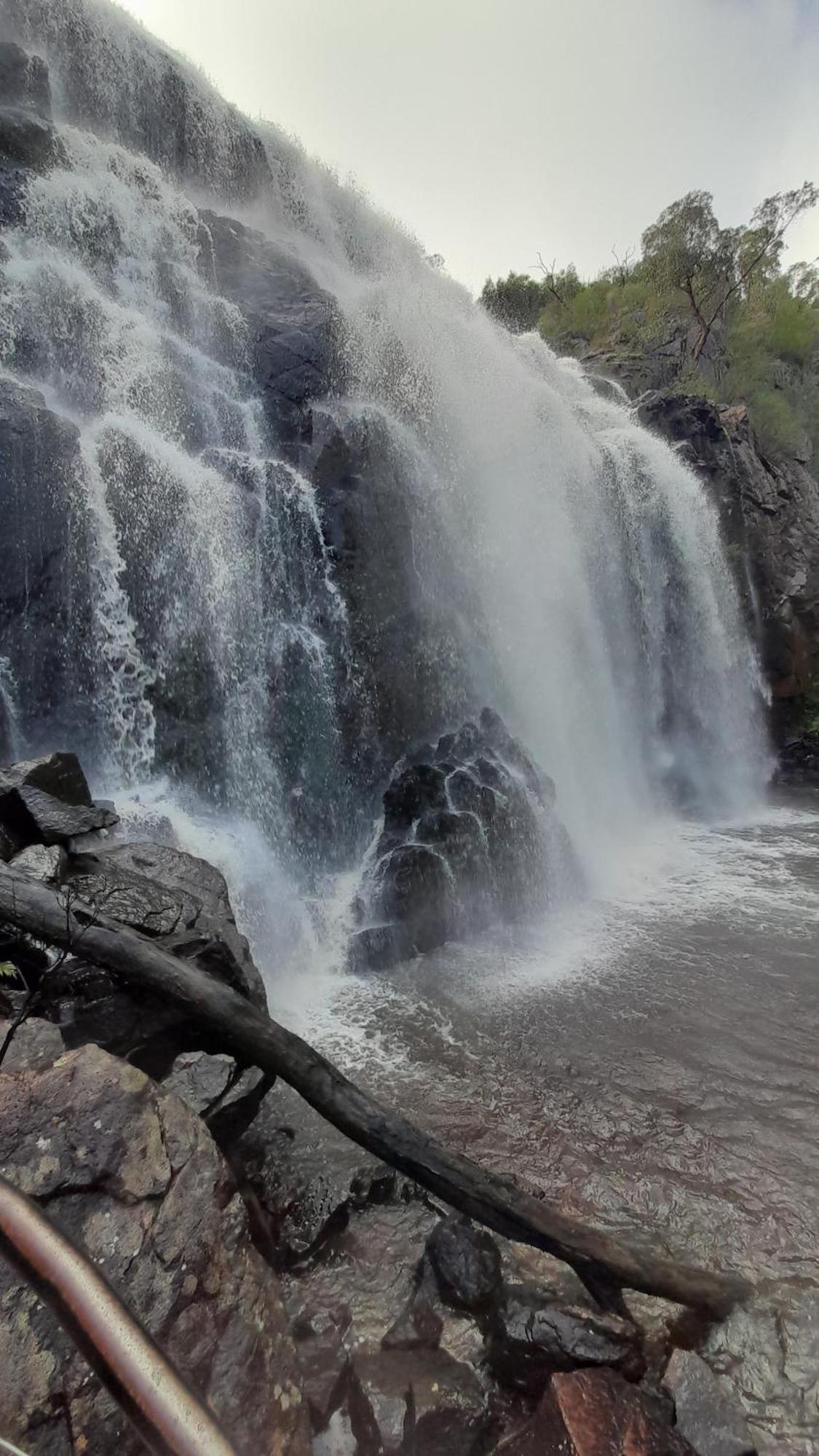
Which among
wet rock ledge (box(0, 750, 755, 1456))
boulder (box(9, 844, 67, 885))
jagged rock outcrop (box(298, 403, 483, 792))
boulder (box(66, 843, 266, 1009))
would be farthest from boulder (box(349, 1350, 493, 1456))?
jagged rock outcrop (box(298, 403, 483, 792))

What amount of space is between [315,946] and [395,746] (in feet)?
13.0

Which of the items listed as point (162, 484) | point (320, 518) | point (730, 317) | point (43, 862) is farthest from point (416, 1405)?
point (730, 317)

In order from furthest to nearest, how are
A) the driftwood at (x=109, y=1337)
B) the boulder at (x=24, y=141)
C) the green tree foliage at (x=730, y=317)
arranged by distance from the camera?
the green tree foliage at (x=730, y=317) < the boulder at (x=24, y=141) < the driftwood at (x=109, y=1337)

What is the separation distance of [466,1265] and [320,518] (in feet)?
34.1

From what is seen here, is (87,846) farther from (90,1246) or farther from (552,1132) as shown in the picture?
(552,1132)

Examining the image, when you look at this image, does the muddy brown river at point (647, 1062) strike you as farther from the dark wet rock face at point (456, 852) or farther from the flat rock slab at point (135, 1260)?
the flat rock slab at point (135, 1260)

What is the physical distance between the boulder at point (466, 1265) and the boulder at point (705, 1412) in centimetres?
88

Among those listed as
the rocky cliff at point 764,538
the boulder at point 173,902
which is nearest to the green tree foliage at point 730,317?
the rocky cliff at point 764,538

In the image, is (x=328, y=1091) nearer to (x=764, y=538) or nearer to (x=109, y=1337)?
(x=109, y=1337)

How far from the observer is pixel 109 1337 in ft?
3.01

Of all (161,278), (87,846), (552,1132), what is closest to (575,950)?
(552,1132)

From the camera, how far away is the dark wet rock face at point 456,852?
28.0 ft

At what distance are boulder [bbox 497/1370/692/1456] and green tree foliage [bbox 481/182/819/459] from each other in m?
24.9

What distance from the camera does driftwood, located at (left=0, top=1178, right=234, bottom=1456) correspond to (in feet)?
2.73
